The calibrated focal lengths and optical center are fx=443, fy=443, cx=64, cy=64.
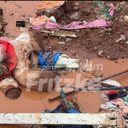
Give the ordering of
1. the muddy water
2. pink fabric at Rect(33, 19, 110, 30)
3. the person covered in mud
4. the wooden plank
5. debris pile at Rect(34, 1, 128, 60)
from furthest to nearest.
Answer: pink fabric at Rect(33, 19, 110, 30) < debris pile at Rect(34, 1, 128, 60) < the person covered in mud < the muddy water < the wooden plank

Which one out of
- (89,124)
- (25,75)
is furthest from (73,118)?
(25,75)

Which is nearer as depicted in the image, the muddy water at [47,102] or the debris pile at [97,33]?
the muddy water at [47,102]

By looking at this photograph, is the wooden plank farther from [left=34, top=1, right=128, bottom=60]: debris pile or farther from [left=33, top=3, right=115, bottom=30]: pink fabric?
[left=33, top=3, right=115, bottom=30]: pink fabric

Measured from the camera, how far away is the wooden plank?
616 cm

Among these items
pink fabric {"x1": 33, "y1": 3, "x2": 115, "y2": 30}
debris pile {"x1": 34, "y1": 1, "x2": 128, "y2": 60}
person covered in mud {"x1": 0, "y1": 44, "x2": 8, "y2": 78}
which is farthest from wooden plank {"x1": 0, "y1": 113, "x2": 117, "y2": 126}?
pink fabric {"x1": 33, "y1": 3, "x2": 115, "y2": 30}

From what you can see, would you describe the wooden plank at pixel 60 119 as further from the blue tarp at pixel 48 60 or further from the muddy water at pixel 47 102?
the blue tarp at pixel 48 60

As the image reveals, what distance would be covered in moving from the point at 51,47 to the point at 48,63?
0.69 m

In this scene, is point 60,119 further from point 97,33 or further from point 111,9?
point 111,9

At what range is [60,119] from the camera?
6188 mm

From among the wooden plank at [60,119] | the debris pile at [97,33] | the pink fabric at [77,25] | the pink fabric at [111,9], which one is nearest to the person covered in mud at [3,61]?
the debris pile at [97,33]

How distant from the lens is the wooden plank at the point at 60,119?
6.16 metres

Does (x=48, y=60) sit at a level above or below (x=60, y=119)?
above

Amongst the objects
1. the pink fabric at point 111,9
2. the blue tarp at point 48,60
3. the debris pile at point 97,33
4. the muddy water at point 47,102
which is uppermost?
the pink fabric at point 111,9

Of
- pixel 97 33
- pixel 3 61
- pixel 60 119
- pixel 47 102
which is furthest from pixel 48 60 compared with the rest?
pixel 60 119
